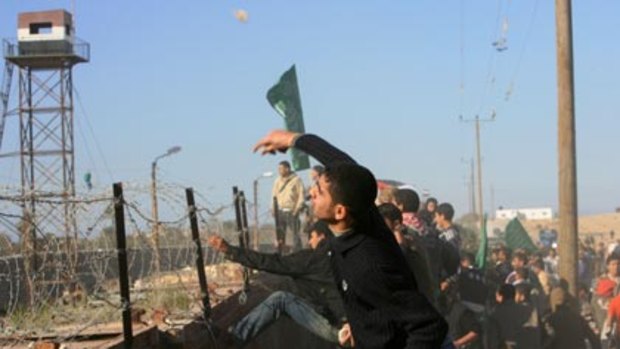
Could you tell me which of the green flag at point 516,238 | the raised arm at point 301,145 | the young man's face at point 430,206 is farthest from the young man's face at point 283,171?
the green flag at point 516,238

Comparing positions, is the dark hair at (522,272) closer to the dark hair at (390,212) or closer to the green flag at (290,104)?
the green flag at (290,104)

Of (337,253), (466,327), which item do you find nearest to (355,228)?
(337,253)

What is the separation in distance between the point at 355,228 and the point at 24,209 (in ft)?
10.3

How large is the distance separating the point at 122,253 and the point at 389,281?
2777 millimetres

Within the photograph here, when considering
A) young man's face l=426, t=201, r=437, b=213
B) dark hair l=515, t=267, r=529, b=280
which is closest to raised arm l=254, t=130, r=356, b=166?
young man's face l=426, t=201, r=437, b=213

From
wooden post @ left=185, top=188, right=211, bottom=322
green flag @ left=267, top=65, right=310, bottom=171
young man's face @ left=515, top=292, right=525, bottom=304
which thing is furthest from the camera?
green flag @ left=267, top=65, right=310, bottom=171

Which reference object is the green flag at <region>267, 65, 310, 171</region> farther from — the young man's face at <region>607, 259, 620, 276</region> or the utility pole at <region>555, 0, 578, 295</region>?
the young man's face at <region>607, 259, 620, 276</region>

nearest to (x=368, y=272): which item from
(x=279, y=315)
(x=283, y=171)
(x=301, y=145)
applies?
(x=301, y=145)

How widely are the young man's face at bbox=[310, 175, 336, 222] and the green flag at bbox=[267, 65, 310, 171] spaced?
30.5ft

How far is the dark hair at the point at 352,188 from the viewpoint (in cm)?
400

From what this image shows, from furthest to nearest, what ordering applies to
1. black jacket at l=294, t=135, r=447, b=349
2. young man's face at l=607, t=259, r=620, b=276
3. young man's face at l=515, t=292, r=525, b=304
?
young man's face at l=607, t=259, r=620, b=276
young man's face at l=515, t=292, r=525, b=304
black jacket at l=294, t=135, r=447, b=349

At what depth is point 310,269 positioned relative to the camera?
7863 mm

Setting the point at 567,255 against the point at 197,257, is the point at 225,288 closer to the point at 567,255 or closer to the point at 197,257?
the point at 197,257

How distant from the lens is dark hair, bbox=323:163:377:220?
3998 mm
